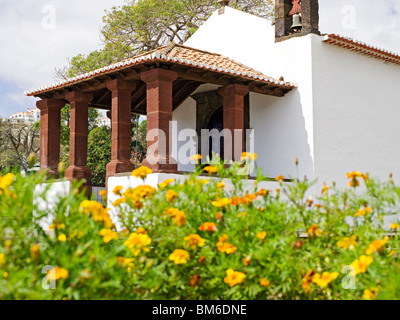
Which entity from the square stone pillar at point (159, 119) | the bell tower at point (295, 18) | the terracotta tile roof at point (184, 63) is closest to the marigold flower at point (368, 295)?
the square stone pillar at point (159, 119)

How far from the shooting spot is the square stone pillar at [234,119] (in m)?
10.7

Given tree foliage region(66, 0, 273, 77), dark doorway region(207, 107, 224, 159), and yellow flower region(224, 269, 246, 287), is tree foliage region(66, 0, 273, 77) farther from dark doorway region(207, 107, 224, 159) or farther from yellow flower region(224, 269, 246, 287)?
yellow flower region(224, 269, 246, 287)

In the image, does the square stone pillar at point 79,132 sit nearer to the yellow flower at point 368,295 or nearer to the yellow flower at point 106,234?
the yellow flower at point 106,234

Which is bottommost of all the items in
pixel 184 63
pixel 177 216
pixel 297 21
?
pixel 177 216

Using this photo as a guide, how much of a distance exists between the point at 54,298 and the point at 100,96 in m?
10.9

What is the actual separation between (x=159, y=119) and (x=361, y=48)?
5681mm

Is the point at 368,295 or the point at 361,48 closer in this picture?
the point at 368,295

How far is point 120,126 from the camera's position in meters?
10.4

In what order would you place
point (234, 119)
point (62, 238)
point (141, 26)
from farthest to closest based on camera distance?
point (141, 26) < point (234, 119) < point (62, 238)

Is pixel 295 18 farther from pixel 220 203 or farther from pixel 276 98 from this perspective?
pixel 220 203

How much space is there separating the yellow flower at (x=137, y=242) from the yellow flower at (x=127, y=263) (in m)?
0.07

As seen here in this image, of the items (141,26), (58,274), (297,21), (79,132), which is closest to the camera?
(58,274)

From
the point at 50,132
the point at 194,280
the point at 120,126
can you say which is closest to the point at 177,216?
the point at 194,280

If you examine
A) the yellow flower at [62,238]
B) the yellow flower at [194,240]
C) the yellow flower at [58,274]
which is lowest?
the yellow flower at [58,274]
